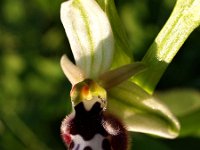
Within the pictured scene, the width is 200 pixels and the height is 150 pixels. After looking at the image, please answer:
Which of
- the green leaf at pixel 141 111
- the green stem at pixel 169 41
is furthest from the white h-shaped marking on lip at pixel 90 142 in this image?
the green stem at pixel 169 41

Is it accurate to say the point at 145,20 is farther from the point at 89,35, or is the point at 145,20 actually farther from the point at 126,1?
the point at 89,35

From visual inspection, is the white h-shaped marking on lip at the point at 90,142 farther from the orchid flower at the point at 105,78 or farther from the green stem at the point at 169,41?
the green stem at the point at 169,41

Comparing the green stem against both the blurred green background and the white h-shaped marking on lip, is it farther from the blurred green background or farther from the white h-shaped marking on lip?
the blurred green background

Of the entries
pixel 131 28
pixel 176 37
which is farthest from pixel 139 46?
pixel 176 37

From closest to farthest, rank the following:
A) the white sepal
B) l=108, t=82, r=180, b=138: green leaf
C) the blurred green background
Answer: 1. the white sepal
2. l=108, t=82, r=180, b=138: green leaf
3. the blurred green background

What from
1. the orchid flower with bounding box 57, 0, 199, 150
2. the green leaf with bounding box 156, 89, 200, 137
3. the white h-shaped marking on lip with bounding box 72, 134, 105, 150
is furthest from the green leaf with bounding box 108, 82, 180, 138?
the green leaf with bounding box 156, 89, 200, 137

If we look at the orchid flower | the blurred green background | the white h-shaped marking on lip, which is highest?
the orchid flower

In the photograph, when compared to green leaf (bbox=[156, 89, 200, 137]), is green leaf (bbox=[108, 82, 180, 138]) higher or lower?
higher
